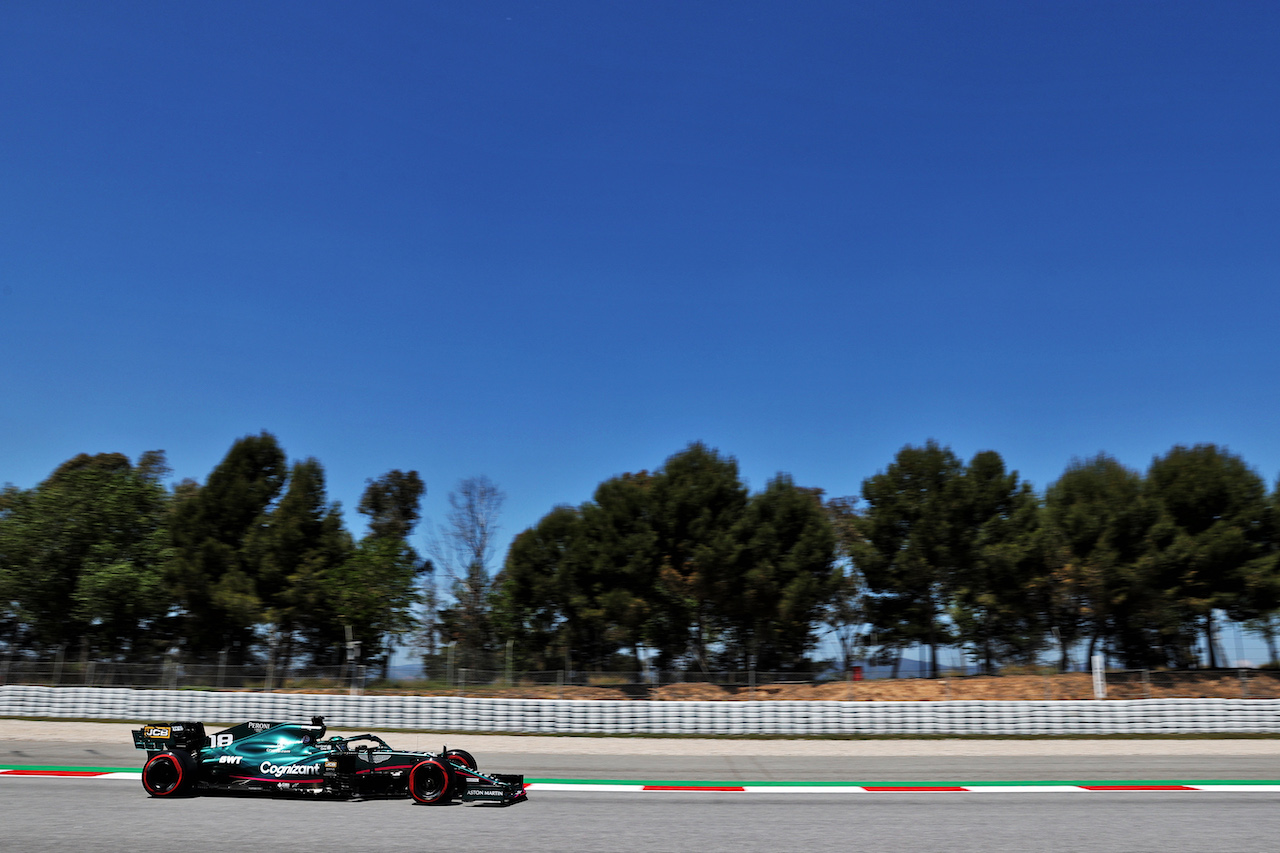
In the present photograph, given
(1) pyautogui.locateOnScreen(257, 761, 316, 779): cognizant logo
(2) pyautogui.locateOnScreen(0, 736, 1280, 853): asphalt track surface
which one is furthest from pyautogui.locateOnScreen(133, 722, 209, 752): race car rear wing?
(1) pyautogui.locateOnScreen(257, 761, 316, 779): cognizant logo

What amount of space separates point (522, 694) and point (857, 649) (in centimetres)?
1608

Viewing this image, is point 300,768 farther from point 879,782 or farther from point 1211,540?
point 1211,540

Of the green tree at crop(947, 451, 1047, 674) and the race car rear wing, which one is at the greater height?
the green tree at crop(947, 451, 1047, 674)

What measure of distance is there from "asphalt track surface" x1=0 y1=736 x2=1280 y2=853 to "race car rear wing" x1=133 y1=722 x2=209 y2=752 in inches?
27.8

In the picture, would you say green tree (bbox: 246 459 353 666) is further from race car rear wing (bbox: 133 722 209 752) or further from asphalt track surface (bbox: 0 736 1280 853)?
race car rear wing (bbox: 133 722 209 752)

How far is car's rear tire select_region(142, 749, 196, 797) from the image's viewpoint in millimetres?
12078

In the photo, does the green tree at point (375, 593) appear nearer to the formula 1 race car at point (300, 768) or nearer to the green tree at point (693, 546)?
the green tree at point (693, 546)

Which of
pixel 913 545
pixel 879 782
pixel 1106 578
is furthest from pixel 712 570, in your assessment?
pixel 879 782

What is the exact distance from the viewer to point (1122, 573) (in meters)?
33.1

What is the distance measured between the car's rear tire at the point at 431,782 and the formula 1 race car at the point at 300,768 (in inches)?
0.5

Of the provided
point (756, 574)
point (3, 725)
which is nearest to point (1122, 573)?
point (756, 574)

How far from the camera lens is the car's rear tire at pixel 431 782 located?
11.6m

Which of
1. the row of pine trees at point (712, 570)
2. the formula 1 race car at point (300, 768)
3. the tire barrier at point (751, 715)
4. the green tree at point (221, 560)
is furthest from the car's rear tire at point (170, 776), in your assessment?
the green tree at point (221, 560)

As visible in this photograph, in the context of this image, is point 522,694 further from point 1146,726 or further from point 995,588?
point 995,588
